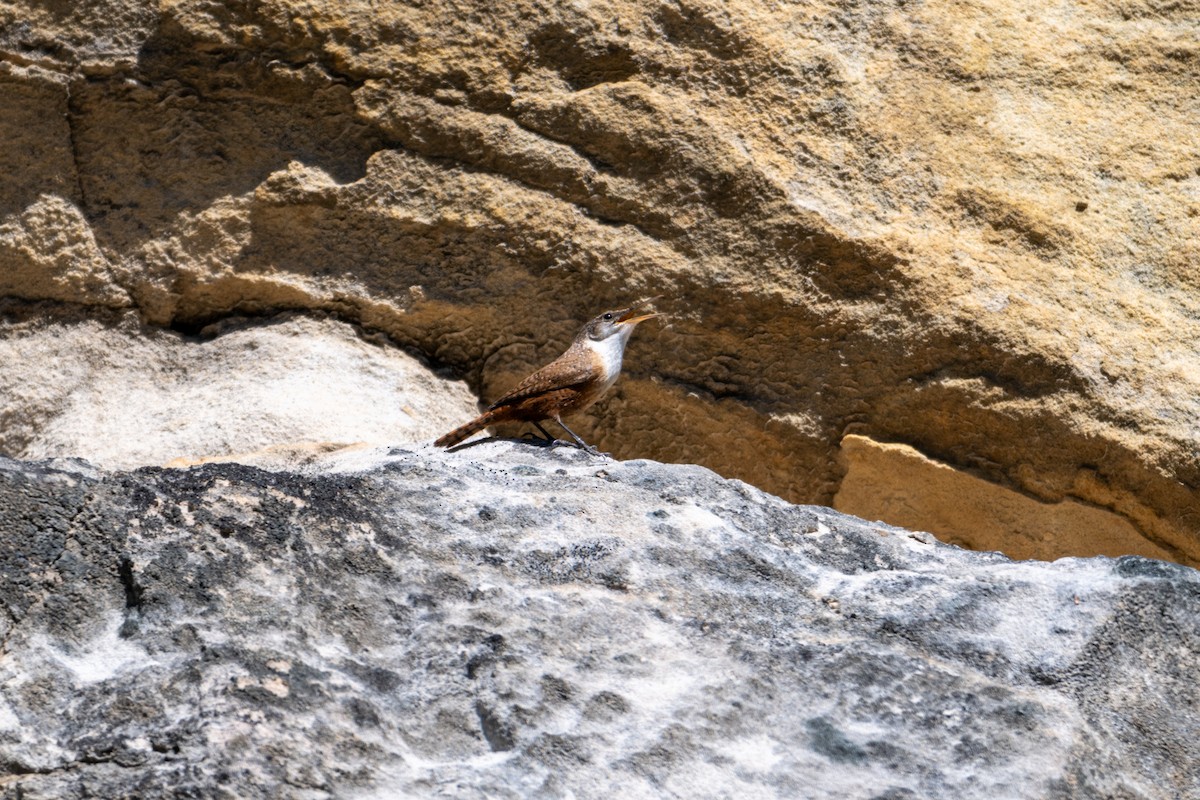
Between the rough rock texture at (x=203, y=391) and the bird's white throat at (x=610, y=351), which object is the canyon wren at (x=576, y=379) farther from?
the rough rock texture at (x=203, y=391)

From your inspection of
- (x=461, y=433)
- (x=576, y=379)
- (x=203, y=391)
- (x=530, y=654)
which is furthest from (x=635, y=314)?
(x=530, y=654)

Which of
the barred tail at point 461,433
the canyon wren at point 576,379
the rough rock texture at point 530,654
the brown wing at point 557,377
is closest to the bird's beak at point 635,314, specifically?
the canyon wren at point 576,379

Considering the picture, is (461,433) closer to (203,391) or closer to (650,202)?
(203,391)

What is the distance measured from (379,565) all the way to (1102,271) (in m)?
3.40

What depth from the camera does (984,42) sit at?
5848 mm

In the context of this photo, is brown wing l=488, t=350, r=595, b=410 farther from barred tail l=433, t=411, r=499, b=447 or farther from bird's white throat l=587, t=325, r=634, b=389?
barred tail l=433, t=411, r=499, b=447

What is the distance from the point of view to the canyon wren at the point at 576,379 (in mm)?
5352

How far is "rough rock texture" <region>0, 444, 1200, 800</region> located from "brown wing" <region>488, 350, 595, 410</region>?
1.50 metres

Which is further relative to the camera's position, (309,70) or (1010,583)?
(309,70)

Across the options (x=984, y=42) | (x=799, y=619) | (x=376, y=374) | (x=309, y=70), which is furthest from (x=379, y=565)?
(x=984, y=42)

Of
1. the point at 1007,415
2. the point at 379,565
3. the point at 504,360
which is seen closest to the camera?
the point at 379,565

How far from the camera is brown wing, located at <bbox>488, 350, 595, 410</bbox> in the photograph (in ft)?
17.5

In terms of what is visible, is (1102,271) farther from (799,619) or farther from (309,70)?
(309,70)

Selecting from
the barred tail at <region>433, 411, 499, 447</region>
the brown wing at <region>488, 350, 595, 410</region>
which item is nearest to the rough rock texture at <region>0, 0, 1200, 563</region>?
the brown wing at <region>488, 350, 595, 410</region>
